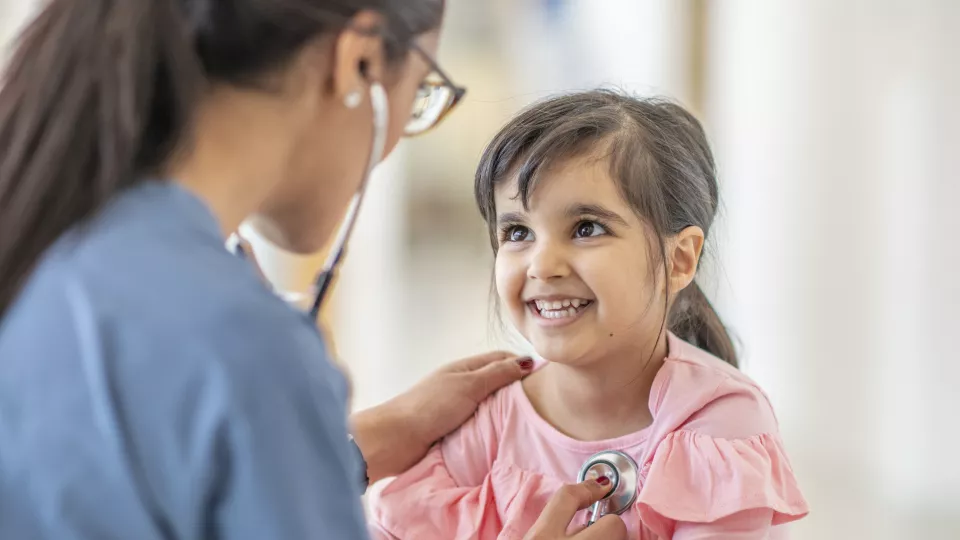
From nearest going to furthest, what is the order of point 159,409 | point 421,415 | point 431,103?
1. point 159,409
2. point 431,103
3. point 421,415

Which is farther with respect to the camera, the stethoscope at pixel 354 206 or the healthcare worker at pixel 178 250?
the stethoscope at pixel 354 206

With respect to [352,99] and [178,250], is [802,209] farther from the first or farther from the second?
[178,250]

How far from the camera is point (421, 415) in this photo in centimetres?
123

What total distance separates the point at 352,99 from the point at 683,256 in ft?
1.65

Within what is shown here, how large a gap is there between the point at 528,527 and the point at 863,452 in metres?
1.63

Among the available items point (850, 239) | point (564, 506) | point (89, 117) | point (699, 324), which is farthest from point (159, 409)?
point (850, 239)

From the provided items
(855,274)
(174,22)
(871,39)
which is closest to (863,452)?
(855,274)

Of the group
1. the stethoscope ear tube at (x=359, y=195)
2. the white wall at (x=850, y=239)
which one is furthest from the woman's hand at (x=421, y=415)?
the white wall at (x=850, y=239)

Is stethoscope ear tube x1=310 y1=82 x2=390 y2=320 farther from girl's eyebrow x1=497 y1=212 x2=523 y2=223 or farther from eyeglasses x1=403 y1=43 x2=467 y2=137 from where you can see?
girl's eyebrow x1=497 y1=212 x2=523 y2=223

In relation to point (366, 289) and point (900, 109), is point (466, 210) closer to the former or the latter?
point (366, 289)

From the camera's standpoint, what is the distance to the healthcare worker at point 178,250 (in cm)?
60

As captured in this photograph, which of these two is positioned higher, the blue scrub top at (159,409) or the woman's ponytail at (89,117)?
the woman's ponytail at (89,117)

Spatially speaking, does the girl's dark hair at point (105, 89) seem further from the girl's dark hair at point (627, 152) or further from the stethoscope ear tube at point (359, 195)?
the girl's dark hair at point (627, 152)

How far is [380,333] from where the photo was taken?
2.88m
